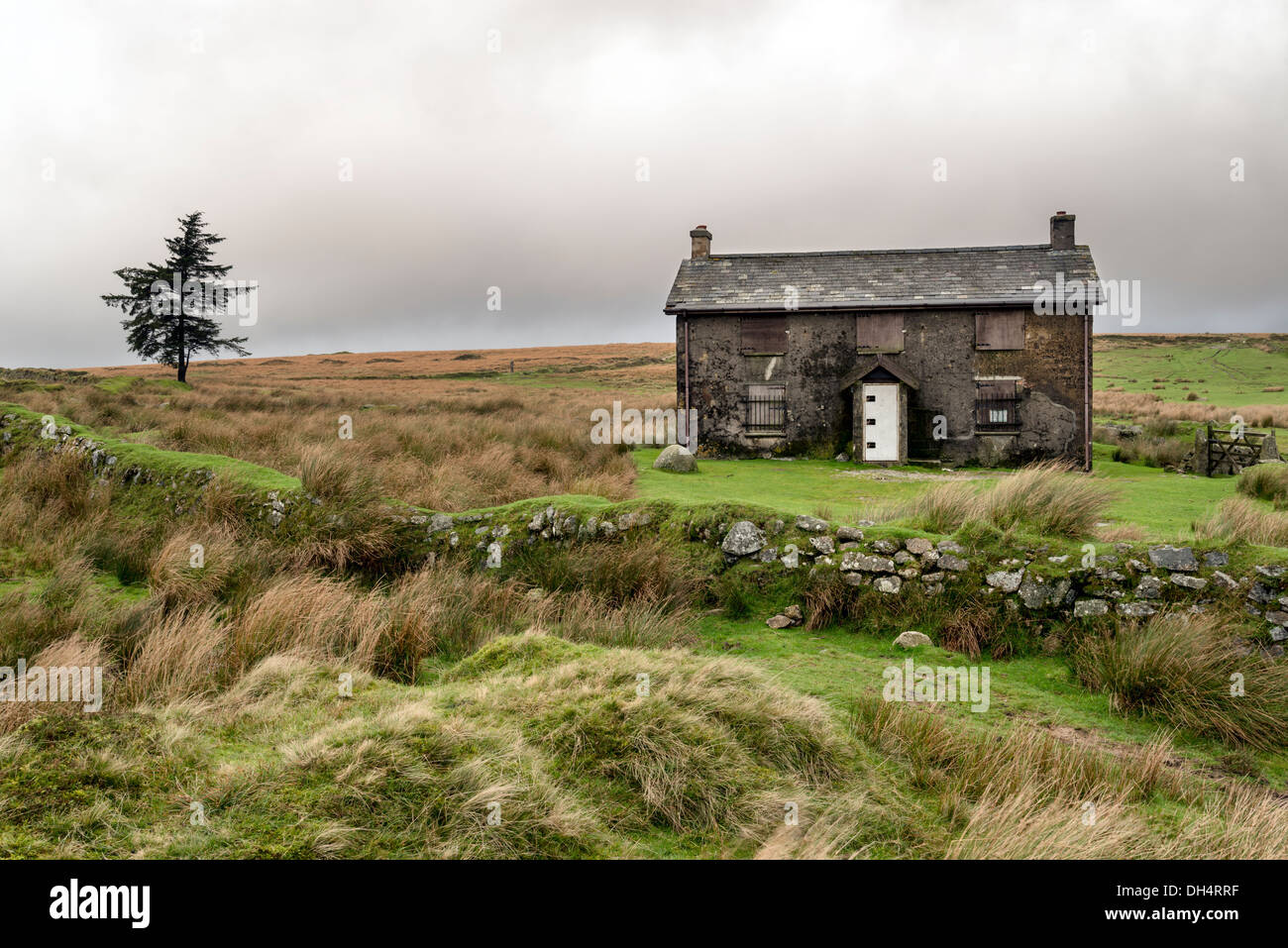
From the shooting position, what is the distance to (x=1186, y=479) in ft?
60.5

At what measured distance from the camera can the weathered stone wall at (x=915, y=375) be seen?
874 inches

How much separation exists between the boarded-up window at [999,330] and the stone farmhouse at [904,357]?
3 cm

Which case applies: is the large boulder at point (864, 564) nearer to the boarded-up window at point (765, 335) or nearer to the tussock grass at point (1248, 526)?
the tussock grass at point (1248, 526)

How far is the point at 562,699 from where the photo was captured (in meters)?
4.42

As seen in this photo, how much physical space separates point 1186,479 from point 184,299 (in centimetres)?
4695

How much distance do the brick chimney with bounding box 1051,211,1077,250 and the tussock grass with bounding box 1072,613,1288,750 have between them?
69.4 feet

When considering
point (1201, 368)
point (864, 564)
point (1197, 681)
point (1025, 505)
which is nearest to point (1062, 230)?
point (1025, 505)

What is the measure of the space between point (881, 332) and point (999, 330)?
3272 millimetres

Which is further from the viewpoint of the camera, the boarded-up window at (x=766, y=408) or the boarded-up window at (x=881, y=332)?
the boarded-up window at (x=766, y=408)

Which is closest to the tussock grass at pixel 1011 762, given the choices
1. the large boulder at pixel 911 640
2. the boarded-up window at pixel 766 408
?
the large boulder at pixel 911 640

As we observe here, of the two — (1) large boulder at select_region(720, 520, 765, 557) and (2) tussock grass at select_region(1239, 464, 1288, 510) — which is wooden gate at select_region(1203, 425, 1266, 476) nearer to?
(2) tussock grass at select_region(1239, 464, 1288, 510)

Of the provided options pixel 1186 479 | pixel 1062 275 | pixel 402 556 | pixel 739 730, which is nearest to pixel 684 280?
pixel 1062 275

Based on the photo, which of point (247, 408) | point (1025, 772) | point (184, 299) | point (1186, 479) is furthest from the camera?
point (184, 299)
